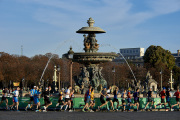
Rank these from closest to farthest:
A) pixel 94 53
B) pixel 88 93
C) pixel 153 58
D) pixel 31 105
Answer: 1. pixel 88 93
2. pixel 31 105
3. pixel 94 53
4. pixel 153 58

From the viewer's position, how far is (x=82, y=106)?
3023 centimetres

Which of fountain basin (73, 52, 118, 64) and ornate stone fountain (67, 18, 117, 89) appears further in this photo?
ornate stone fountain (67, 18, 117, 89)

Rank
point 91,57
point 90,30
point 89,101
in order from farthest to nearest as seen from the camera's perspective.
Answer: point 90,30, point 91,57, point 89,101

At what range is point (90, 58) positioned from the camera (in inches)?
1618

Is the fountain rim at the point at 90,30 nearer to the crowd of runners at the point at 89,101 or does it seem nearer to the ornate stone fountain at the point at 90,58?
the ornate stone fountain at the point at 90,58

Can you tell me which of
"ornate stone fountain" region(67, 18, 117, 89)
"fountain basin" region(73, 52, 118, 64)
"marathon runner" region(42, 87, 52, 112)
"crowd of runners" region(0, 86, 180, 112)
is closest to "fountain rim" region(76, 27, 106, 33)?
"ornate stone fountain" region(67, 18, 117, 89)

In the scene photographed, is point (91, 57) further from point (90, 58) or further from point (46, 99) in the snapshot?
point (46, 99)

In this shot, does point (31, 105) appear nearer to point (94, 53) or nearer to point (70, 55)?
point (70, 55)

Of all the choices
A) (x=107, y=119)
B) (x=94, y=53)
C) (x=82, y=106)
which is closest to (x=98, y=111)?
(x=82, y=106)

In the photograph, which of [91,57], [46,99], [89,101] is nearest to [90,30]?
[91,57]

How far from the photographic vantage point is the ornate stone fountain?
41031 mm

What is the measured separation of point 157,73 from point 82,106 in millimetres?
73663

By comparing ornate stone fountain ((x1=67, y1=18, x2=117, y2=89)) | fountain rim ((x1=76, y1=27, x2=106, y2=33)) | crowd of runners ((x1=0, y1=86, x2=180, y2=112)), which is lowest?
crowd of runners ((x1=0, y1=86, x2=180, y2=112))

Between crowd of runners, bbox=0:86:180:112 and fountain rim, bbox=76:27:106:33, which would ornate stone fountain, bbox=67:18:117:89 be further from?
crowd of runners, bbox=0:86:180:112
